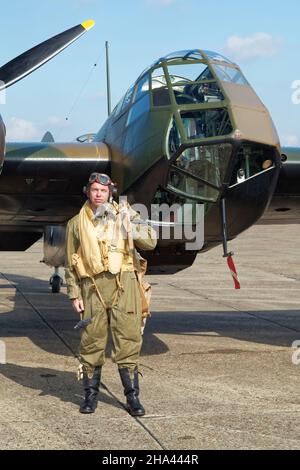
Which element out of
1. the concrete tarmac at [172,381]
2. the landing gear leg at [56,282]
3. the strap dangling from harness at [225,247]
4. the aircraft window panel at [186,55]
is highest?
the aircraft window panel at [186,55]

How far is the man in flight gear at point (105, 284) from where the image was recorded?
6484 mm

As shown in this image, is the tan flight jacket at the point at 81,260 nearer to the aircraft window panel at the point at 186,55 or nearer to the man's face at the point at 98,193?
the man's face at the point at 98,193

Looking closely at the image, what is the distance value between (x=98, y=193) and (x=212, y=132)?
1857mm

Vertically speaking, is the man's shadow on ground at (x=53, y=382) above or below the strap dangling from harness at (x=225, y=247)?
below

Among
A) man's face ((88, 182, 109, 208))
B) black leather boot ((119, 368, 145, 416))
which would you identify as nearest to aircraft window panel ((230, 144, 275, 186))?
man's face ((88, 182, 109, 208))

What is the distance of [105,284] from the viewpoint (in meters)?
6.61

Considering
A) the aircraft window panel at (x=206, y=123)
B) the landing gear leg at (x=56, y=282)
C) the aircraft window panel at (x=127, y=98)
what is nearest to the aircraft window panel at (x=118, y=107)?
the aircraft window panel at (x=127, y=98)

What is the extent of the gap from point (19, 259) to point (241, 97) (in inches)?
952

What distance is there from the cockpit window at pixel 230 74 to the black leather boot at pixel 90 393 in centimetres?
379

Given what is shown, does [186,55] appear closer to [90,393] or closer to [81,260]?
[81,260]

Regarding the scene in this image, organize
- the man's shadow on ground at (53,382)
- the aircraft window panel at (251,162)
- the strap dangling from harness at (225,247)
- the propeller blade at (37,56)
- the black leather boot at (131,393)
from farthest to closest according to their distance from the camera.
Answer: the propeller blade at (37,56), the strap dangling from harness at (225,247), the aircraft window panel at (251,162), the man's shadow on ground at (53,382), the black leather boot at (131,393)

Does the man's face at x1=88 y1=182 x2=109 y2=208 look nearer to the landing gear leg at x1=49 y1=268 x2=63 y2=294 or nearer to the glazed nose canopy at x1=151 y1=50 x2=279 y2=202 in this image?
the glazed nose canopy at x1=151 y1=50 x2=279 y2=202

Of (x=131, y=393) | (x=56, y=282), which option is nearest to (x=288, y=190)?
(x=131, y=393)

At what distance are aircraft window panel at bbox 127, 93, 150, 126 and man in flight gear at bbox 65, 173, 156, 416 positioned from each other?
2211 millimetres
